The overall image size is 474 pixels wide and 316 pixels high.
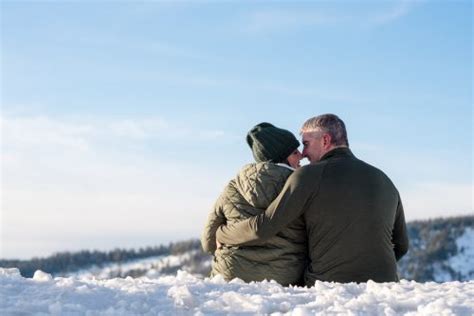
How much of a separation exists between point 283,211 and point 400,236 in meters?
1.41

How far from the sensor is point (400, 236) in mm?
7492

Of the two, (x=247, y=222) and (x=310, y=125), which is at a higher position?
(x=310, y=125)

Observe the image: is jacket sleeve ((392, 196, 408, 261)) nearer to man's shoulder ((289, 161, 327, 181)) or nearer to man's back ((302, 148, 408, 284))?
man's back ((302, 148, 408, 284))

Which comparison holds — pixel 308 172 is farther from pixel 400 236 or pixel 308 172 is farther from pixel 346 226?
pixel 400 236

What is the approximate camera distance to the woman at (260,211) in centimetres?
684

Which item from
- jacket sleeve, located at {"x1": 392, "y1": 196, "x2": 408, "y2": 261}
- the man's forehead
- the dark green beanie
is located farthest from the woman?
jacket sleeve, located at {"x1": 392, "y1": 196, "x2": 408, "y2": 261}

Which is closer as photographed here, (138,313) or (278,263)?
(138,313)

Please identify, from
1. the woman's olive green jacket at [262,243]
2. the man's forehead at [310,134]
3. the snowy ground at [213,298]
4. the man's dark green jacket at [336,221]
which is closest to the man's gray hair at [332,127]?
the man's forehead at [310,134]

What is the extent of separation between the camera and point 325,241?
680 cm

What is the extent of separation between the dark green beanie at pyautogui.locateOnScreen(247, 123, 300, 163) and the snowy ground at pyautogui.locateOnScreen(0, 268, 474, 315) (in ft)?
7.04

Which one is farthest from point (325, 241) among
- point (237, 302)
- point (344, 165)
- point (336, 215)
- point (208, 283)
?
point (237, 302)

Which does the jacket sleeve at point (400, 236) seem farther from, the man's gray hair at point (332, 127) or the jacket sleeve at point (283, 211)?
the jacket sleeve at point (283, 211)

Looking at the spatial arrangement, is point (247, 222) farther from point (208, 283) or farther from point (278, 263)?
point (208, 283)

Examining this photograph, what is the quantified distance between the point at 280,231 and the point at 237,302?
2.09m
